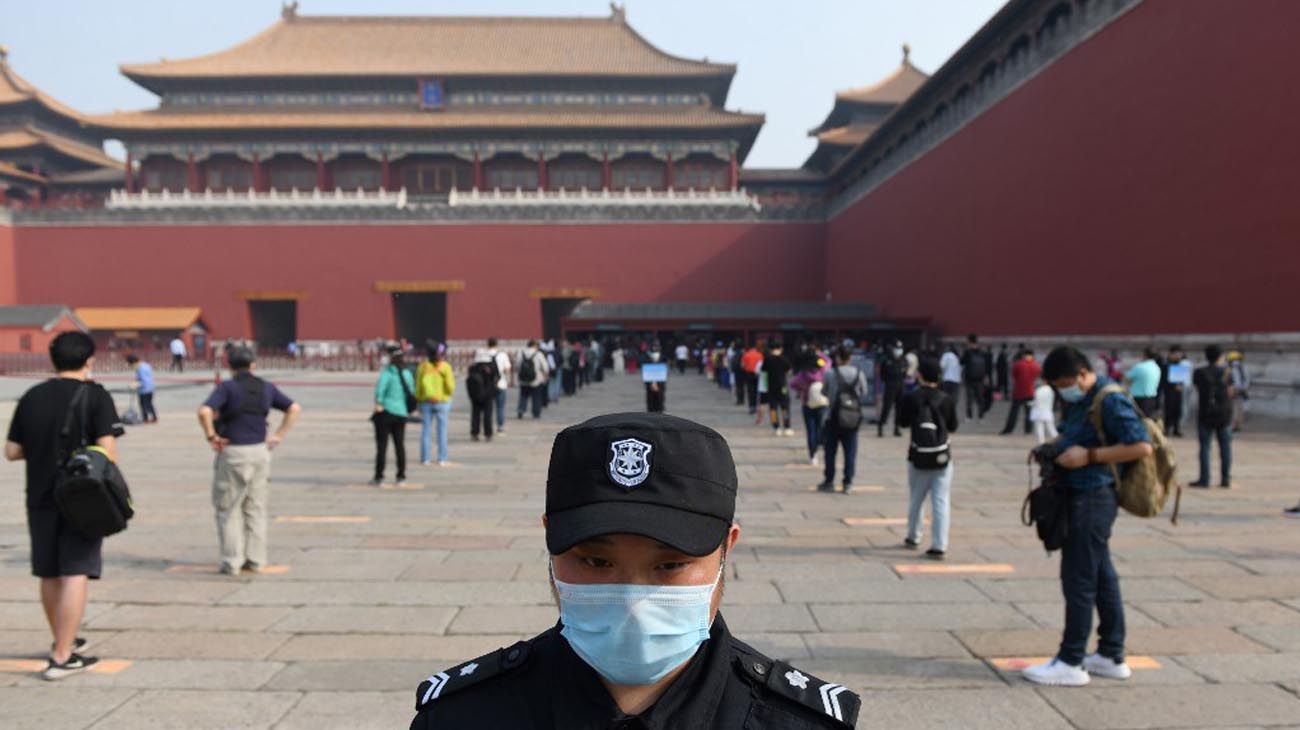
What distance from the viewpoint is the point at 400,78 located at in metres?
33.8

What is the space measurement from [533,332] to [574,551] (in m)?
31.3

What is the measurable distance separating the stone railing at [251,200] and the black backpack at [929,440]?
29005 millimetres

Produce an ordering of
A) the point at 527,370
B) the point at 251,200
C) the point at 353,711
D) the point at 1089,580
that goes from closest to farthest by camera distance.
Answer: the point at 353,711 → the point at 1089,580 → the point at 527,370 → the point at 251,200

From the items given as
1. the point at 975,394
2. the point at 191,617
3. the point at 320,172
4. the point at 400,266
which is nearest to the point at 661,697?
the point at 191,617

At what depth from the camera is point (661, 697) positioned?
1.23 m

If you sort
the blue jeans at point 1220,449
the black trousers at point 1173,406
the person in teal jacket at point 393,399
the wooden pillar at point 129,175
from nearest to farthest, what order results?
the person in teal jacket at point 393,399, the blue jeans at point 1220,449, the black trousers at point 1173,406, the wooden pillar at point 129,175

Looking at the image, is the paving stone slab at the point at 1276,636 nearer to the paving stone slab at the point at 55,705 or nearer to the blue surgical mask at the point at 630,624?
the blue surgical mask at the point at 630,624

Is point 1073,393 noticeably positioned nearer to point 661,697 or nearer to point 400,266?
point 661,697

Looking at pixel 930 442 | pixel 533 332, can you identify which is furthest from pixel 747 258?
pixel 930 442

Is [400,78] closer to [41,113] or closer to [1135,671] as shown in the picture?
[41,113]

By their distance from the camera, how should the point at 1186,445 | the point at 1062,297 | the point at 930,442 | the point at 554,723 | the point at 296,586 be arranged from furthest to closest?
the point at 1062,297 → the point at 1186,445 → the point at 930,442 → the point at 296,586 → the point at 554,723

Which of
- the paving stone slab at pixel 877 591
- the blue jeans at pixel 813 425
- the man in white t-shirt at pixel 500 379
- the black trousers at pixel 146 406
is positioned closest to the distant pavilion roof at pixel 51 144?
the black trousers at pixel 146 406

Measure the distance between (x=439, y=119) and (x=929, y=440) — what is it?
30.6 meters

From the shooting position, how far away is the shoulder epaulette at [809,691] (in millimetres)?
1139
